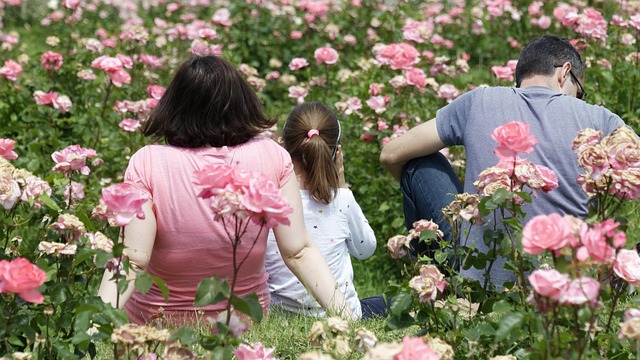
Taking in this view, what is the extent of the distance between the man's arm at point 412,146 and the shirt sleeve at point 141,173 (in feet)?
3.60

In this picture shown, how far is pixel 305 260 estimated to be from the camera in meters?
2.96

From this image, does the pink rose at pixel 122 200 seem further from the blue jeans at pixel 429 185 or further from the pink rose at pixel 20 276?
the blue jeans at pixel 429 185

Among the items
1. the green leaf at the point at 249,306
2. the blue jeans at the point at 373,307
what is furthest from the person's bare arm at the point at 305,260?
the green leaf at the point at 249,306

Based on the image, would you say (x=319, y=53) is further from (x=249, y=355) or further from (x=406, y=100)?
(x=249, y=355)

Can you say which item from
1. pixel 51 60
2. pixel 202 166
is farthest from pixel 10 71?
pixel 202 166

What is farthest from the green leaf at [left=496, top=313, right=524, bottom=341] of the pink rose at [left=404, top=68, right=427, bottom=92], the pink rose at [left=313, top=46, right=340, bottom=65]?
the pink rose at [left=313, top=46, right=340, bottom=65]

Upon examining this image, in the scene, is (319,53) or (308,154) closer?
(308,154)

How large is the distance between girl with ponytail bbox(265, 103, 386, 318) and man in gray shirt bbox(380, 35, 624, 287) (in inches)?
11.1

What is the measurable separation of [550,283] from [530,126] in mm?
1596

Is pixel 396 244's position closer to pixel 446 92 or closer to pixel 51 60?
pixel 446 92

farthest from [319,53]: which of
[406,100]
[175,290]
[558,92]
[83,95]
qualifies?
[175,290]

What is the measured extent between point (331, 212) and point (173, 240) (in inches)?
31.9

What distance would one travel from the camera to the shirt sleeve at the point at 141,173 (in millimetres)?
2898

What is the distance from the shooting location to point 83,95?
5297mm
